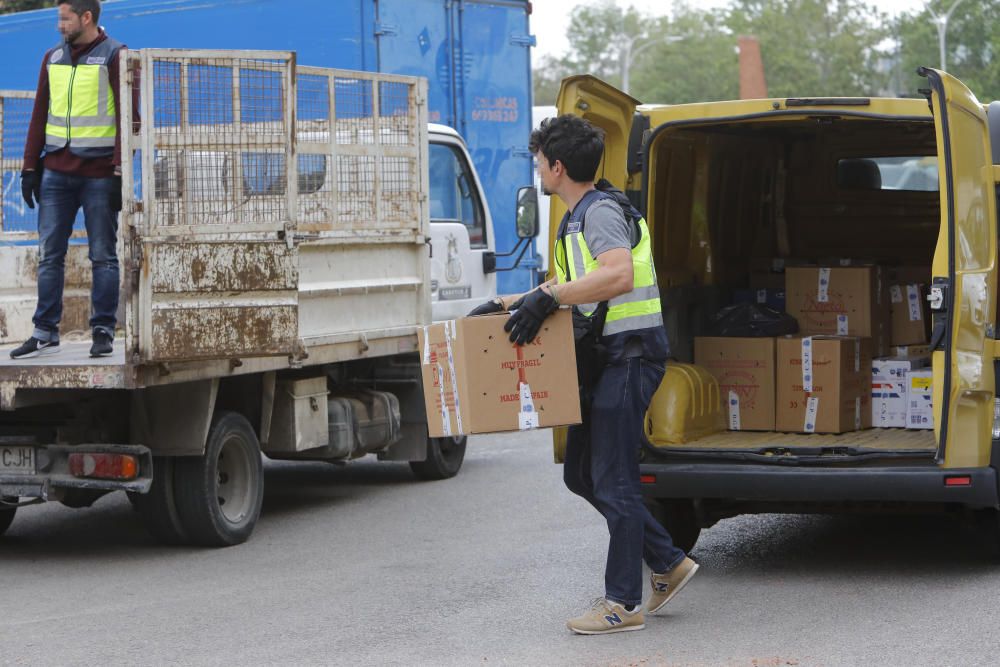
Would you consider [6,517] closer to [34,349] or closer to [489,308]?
[34,349]

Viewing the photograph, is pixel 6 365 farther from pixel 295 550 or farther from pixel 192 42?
pixel 192 42

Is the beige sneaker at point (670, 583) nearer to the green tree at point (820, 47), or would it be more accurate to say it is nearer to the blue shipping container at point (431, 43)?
the blue shipping container at point (431, 43)

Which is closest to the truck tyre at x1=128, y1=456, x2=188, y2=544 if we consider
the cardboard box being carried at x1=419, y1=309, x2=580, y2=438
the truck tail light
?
the truck tail light

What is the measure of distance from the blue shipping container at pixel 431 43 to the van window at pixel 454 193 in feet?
7.73

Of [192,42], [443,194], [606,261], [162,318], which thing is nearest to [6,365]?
[162,318]

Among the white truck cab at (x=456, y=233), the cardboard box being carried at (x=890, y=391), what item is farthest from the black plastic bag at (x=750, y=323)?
the white truck cab at (x=456, y=233)

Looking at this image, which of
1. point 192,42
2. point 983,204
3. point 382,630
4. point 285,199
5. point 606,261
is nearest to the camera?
point 606,261

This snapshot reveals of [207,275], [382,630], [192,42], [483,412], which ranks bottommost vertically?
[382,630]

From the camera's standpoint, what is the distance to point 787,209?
375 inches

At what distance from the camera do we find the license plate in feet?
24.8

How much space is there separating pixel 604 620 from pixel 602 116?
7.76 ft

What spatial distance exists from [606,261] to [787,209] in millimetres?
3966

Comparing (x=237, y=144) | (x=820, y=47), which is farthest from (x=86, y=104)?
(x=820, y=47)

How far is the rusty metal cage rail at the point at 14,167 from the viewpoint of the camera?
9.55 meters
